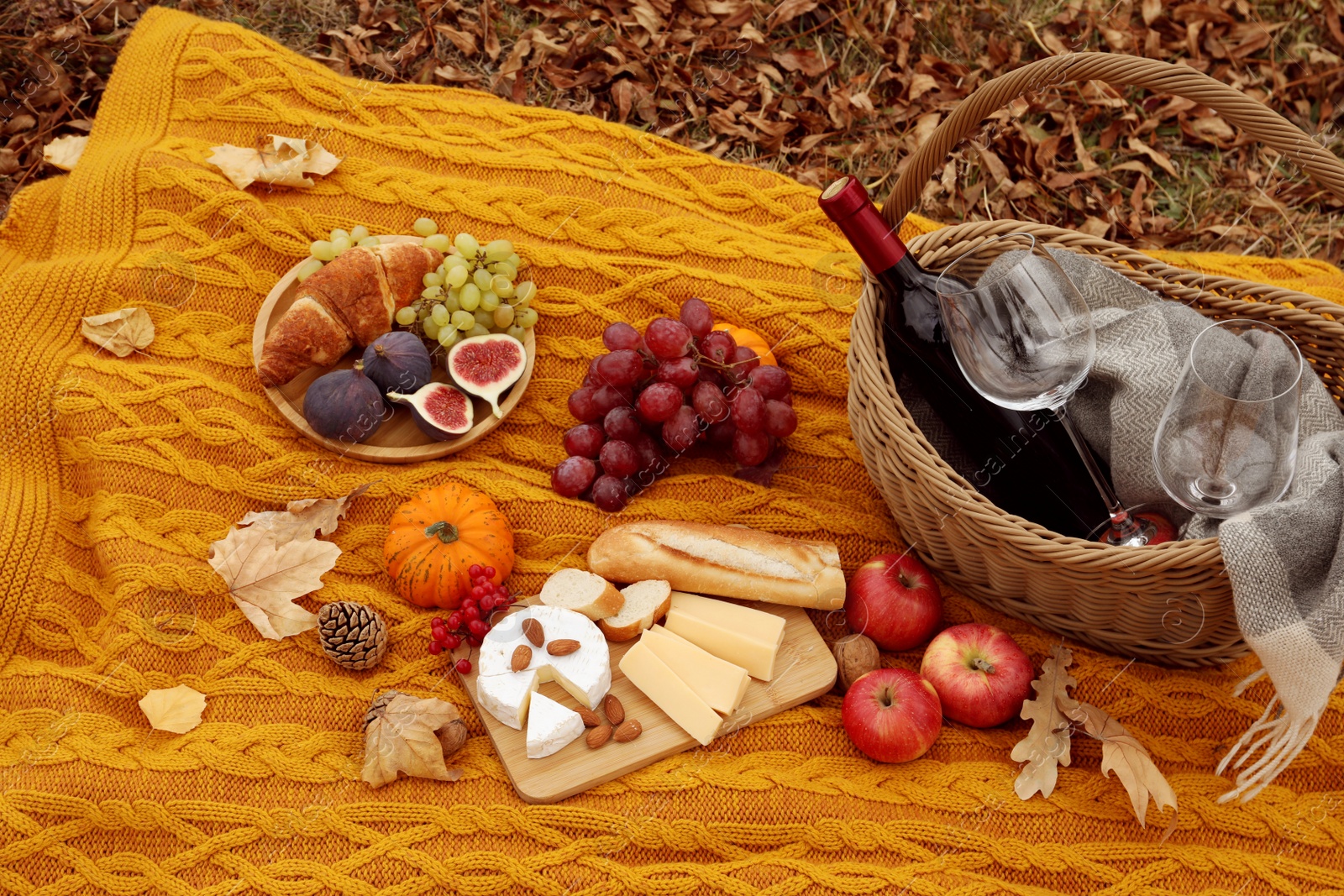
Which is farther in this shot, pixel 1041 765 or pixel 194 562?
pixel 194 562

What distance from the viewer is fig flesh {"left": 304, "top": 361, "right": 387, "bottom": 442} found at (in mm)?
2252

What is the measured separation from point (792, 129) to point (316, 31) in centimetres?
178

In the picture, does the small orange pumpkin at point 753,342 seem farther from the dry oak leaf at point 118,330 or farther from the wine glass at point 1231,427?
the dry oak leaf at point 118,330

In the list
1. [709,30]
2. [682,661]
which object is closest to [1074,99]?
[709,30]

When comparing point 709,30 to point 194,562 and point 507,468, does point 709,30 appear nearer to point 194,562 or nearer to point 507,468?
point 507,468

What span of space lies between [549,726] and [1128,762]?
1.18 metres

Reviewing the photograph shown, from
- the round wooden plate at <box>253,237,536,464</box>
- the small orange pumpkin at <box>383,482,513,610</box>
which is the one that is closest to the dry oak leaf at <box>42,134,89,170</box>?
the round wooden plate at <box>253,237,536,464</box>

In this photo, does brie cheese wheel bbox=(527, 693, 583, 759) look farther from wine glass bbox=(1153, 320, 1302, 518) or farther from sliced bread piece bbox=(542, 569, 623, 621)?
wine glass bbox=(1153, 320, 1302, 518)

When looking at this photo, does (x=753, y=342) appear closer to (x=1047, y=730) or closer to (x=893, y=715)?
(x=893, y=715)

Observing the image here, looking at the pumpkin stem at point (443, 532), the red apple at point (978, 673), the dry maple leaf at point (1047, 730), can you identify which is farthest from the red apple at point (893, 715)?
the pumpkin stem at point (443, 532)

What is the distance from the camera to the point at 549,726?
1.98 meters

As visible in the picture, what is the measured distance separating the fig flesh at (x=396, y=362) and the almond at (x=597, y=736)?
0.91 meters

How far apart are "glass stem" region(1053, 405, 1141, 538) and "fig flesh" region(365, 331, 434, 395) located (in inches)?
56.8

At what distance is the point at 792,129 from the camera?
139 inches
